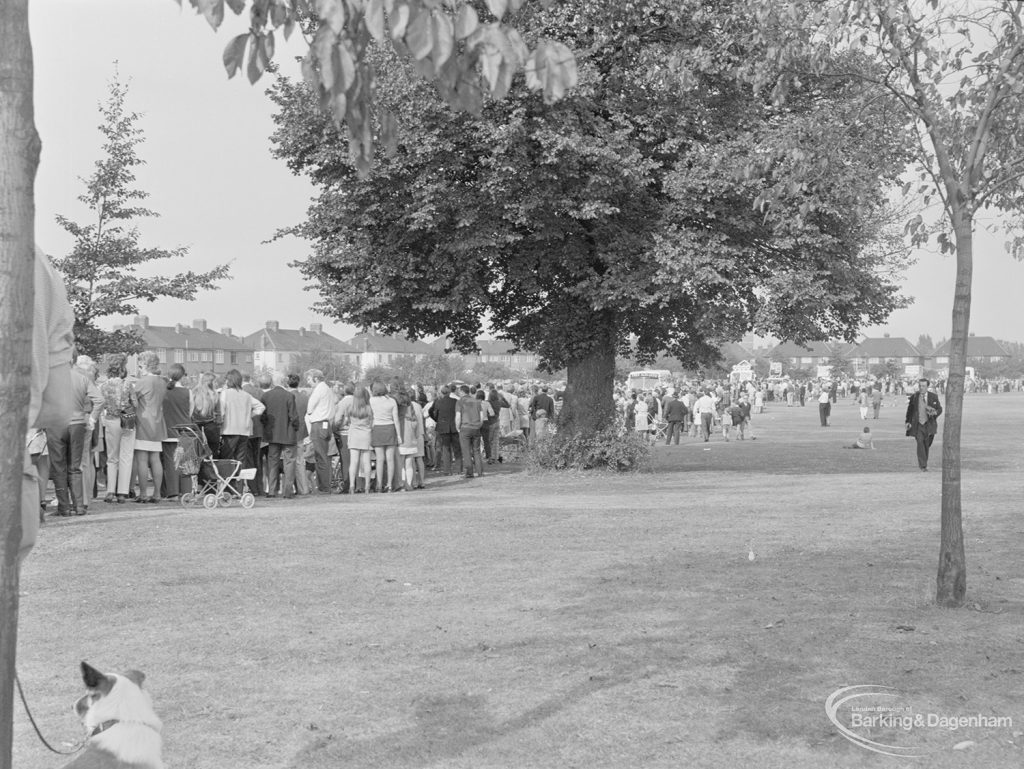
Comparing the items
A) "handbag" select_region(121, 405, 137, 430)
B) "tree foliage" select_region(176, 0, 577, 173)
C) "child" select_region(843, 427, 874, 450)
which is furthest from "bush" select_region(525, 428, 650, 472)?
"tree foliage" select_region(176, 0, 577, 173)

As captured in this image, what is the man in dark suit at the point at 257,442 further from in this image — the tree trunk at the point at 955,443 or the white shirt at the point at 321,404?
the tree trunk at the point at 955,443

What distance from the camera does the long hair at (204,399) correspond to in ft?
56.6

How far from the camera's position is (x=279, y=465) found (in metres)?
18.4

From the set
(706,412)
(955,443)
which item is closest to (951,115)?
(955,443)

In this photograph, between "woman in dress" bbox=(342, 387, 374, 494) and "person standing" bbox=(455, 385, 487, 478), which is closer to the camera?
"woman in dress" bbox=(342, 387, 374, 494)

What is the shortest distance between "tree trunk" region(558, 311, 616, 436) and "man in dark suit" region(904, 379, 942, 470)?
6.24m

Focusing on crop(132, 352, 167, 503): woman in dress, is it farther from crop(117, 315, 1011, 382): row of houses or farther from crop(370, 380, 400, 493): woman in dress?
crop(117, 315, 1011, 382): row of houses

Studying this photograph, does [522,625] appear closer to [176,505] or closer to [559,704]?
[559,704]

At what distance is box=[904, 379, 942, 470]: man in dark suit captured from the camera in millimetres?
23531

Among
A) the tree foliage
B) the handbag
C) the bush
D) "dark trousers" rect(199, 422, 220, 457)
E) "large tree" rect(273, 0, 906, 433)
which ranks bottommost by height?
the bush

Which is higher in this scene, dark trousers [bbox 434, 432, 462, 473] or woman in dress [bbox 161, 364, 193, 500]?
woman in dress [bbox 161, 364, 193, 500]

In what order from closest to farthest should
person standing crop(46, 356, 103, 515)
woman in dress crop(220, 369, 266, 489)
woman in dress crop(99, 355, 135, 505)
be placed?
person standing crop(46, 356, 103, 515), woman in dress crop(99, 355, 135, 505), woman in dress crop(220, 369, 266, 489)

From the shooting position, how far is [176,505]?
16.4 m

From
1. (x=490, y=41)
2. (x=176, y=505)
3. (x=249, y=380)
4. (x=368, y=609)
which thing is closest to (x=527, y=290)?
(x=249, y=380)
